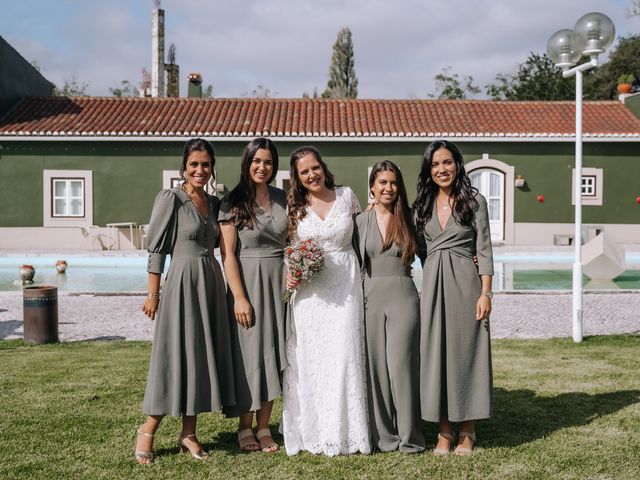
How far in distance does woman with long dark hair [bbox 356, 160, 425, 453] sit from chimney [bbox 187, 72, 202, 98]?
20.1 m

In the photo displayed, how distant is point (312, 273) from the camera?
158 inches

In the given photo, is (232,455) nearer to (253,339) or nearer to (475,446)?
(253,339)

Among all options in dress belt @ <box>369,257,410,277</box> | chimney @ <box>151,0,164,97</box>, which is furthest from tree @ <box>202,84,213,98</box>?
dress belt @ <box>369,257,410,277</box>

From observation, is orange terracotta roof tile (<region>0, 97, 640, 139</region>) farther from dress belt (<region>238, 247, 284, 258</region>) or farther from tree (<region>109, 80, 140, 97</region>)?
tree (<region>109, 80, 140, 97</region>)

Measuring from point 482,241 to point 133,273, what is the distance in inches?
480

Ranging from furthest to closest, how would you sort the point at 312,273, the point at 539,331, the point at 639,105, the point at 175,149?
the point at 639,105 → the point at 175,149 → the point at 539,331 → the point at 312,273

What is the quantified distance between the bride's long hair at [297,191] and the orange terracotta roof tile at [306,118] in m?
14.9

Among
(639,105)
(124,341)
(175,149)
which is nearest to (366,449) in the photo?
(124,341)

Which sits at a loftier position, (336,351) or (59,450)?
(336,351)

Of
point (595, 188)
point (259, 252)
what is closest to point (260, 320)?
point (259, 252)

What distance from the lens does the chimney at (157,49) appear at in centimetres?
2916

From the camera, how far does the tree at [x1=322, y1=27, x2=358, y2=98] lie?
4341 cm

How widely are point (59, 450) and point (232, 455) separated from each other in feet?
3.48

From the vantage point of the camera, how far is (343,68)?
4356 centimetres
